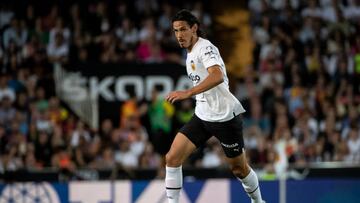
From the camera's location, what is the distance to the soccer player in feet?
31.7

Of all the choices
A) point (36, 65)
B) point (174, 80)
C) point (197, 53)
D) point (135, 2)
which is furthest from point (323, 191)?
point (135, 2)

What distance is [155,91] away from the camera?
17.4 meters

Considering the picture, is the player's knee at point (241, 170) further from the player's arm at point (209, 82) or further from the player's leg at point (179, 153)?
the player's arm at point (209, 82)

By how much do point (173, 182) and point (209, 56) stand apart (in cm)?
130

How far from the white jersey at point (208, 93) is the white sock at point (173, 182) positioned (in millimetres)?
596

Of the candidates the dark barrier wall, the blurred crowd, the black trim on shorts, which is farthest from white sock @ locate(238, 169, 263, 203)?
the dark barrier wall

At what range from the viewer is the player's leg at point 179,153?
9.77 metres

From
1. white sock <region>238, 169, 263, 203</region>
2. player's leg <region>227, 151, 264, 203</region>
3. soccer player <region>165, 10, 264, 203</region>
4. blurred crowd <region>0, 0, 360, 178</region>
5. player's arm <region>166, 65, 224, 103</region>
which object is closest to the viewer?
player's arm <region>166, 65, 224, 103</region>

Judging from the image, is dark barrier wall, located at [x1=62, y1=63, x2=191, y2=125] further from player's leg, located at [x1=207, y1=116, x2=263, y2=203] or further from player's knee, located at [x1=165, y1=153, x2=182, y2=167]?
player's knee, located at [x1=165, y1=153, x2=182, y2=167]

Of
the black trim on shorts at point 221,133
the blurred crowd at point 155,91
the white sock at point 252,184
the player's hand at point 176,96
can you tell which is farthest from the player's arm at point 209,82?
the blurred crowd at point 155,91

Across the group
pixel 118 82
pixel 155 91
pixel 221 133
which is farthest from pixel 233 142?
pixel 118 82

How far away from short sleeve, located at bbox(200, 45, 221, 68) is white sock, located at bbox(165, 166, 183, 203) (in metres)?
1.08

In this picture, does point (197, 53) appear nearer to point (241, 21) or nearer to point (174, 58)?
point (174, 58)

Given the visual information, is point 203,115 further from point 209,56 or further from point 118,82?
point 118,82
